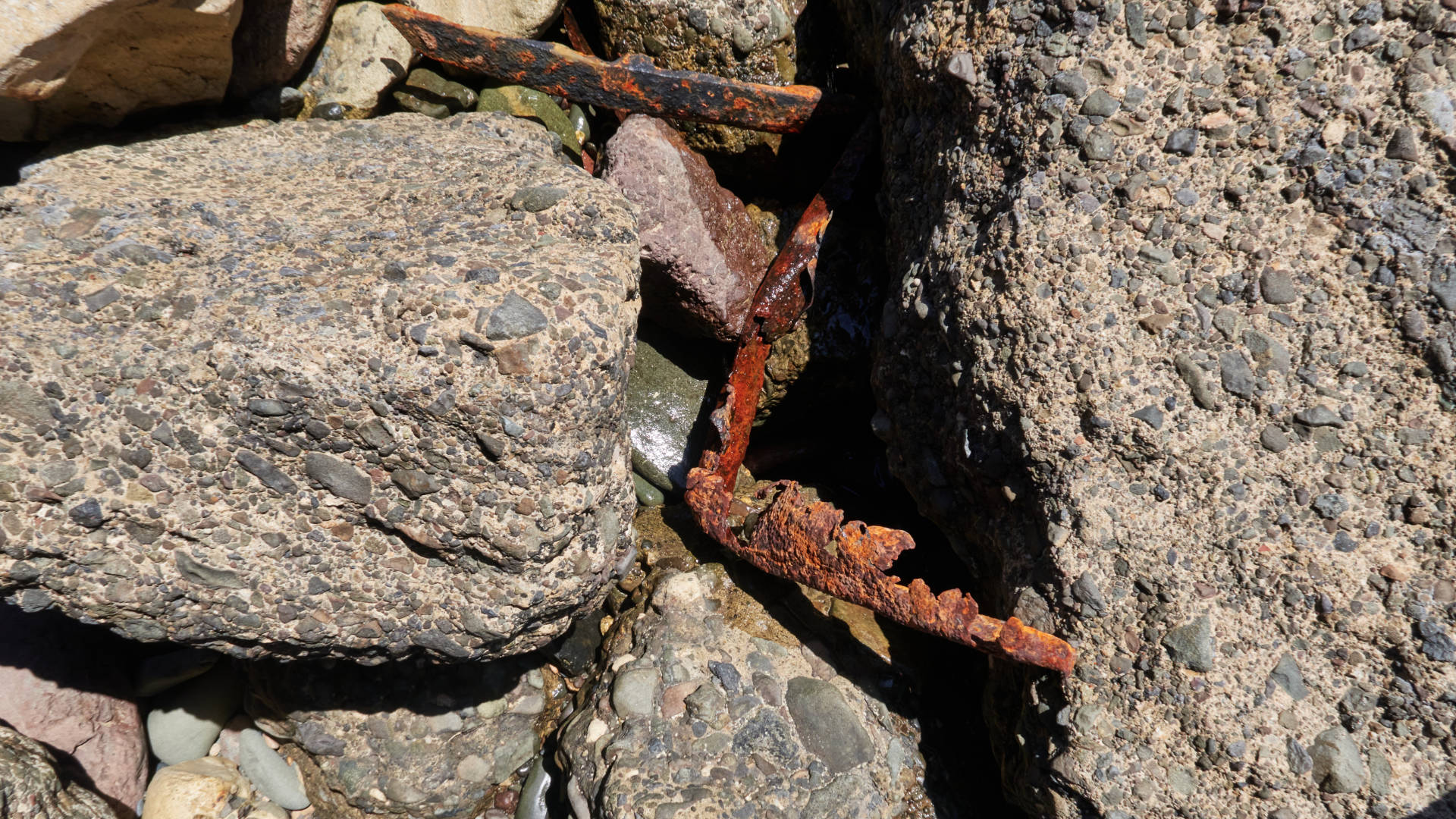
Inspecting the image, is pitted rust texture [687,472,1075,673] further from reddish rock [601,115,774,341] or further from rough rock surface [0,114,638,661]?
reddish rock [601,115,774,341]

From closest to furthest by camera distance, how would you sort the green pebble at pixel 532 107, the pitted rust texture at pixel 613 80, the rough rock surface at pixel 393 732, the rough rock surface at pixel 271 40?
the rough rock surface at pixel 271 40
the rough rock surface at pixel 393 732
the pitted rust texture at pixel 613 80
the green pebble at pixel 532 107

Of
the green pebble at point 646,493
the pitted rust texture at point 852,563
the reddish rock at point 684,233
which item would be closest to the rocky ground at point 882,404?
the pitted rust texture at point 852,563

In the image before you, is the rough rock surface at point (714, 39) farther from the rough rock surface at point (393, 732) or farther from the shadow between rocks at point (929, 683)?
the rough rock surface at point (393, 732)

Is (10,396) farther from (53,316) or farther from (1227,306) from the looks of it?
(1227,306)

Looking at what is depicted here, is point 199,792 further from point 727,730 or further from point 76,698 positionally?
point 727,730

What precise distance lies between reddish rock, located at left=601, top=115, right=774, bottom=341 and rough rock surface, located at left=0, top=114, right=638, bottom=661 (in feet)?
1.65

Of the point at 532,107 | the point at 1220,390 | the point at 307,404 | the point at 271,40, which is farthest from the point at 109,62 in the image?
the point at 1220,390

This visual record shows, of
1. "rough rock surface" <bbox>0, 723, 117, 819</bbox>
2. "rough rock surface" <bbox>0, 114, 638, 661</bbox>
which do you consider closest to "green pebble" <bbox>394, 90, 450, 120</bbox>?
"rough rock surface" <bbox>0, 114, 638, 661</bbox>

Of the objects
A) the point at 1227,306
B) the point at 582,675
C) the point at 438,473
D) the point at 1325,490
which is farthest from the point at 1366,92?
the point at 582,675

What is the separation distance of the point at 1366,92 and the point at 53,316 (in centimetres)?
258

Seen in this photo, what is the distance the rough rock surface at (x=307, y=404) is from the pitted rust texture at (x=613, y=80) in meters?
0.68

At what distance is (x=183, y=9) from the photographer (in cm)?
173

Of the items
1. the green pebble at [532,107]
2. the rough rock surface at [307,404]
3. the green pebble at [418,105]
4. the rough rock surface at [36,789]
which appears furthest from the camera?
the green pebble at [532,107]

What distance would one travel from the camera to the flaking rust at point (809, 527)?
1.76 meters
